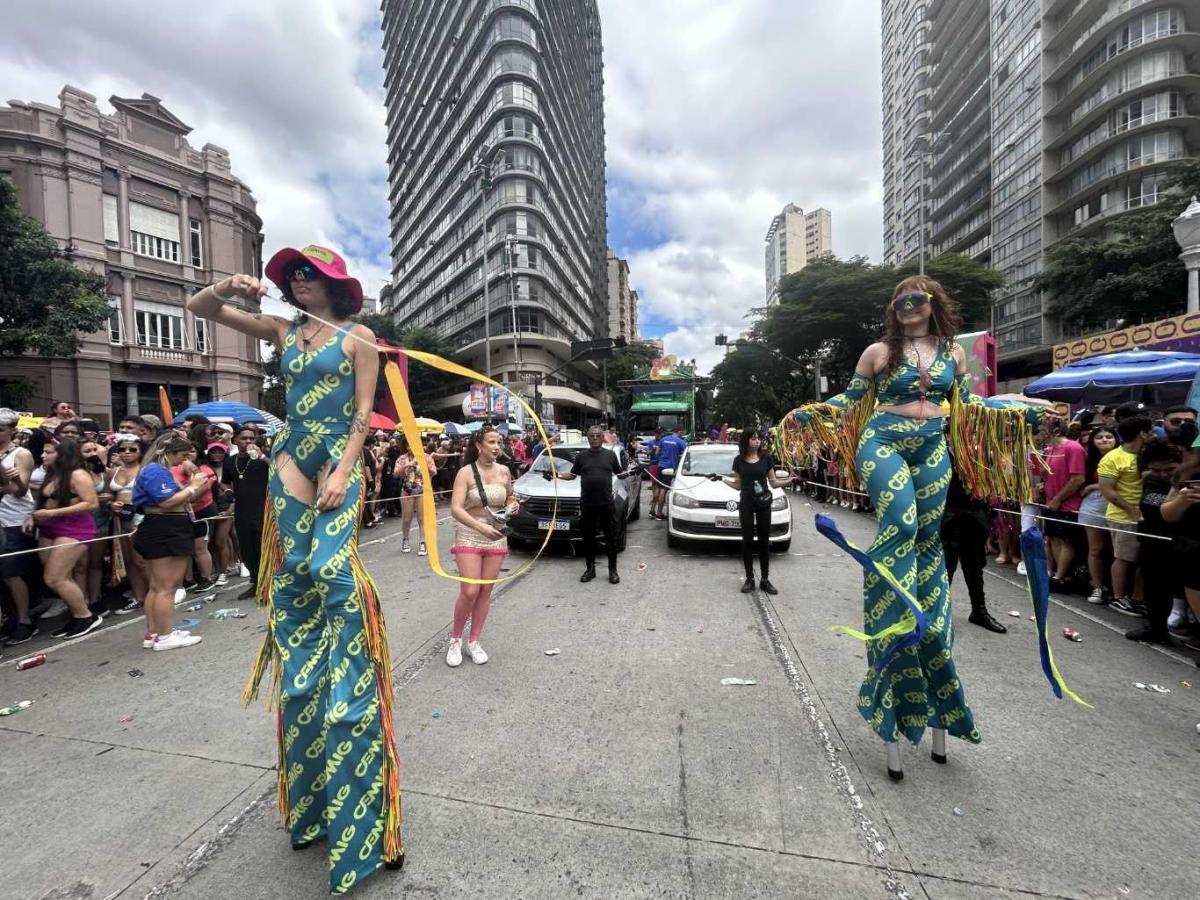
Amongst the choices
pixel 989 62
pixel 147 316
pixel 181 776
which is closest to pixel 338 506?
pixel 181 776

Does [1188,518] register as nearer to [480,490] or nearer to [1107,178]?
[480,490]

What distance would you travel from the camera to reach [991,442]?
2.99 metres

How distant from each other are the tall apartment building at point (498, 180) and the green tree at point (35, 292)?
16885 millimetres

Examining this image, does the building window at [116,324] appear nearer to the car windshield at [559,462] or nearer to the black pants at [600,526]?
the car windshield at [559,462]

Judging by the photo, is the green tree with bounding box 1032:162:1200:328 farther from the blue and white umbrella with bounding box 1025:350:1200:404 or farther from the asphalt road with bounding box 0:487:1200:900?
the asphalt road with bounding box 0:487:1200:900

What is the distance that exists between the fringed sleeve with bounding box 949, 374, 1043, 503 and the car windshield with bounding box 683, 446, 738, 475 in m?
5.32

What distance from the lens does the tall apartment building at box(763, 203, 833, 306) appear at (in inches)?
5536

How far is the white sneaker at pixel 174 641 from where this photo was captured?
176 inches

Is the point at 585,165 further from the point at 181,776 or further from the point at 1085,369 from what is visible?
the point at 181,776

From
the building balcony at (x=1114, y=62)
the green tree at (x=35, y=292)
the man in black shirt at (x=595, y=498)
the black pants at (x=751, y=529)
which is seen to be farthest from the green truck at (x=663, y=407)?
the building balcony at (x=1114, y=62)

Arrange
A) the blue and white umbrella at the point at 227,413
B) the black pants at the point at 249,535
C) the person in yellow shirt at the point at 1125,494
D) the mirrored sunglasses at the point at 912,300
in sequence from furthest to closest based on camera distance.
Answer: the blue and white umbrella at the point at 227,413
the black pants at the point at 249,535
the person in yellow shirt at the point at 1125,494
the mirrored sunglasses at the point at 912,300

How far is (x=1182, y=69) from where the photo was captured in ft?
109

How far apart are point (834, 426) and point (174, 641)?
526cm

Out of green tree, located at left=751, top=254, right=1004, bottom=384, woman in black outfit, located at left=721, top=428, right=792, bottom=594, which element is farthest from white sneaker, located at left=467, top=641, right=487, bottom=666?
green tree, located at left=751, top=254, right=1004, bottom=384
